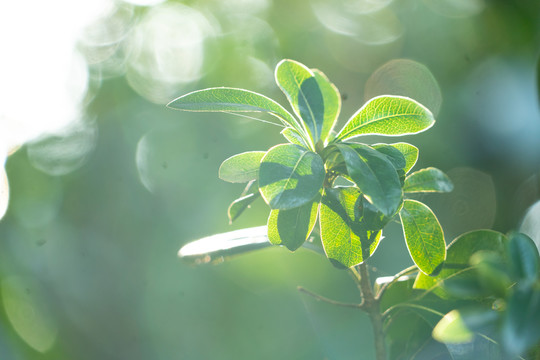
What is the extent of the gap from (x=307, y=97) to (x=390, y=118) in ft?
0.42

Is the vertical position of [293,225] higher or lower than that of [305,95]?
lower

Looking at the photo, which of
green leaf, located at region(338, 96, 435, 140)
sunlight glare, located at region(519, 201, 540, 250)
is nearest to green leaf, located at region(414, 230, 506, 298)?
green leaf, located at region(338, 96, 435, 140)

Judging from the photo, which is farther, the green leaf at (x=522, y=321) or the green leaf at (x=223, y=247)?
the green leaf at (x=223, y=247)

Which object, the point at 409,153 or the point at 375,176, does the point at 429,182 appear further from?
the point at 375,176

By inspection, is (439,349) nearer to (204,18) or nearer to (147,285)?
(147,285)

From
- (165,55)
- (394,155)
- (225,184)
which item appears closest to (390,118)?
(394,155)

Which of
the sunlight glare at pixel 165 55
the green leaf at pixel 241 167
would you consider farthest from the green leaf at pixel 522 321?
the sunlight glare at pixel 165 55

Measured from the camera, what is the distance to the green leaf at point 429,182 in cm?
64

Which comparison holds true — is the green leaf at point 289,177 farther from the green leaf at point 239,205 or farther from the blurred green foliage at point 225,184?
the blurred green foliage at point 225,184

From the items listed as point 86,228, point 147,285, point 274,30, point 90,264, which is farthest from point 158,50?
point 147,285

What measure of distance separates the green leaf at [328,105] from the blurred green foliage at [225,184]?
0.48 meters

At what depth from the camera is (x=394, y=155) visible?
60 centimetres

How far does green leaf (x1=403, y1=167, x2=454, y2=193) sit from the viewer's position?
64 centimetres

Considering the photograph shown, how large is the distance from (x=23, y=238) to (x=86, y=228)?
0.36m
